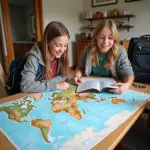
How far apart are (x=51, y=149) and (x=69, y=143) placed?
6 centimetres

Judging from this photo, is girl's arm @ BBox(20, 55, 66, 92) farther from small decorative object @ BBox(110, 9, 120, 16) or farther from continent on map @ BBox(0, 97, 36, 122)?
small decorative object @ BBox(110, 9, 120, 16)

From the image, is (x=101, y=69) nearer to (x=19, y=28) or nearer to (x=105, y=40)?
(x=105, y=40)

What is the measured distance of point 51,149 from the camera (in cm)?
43

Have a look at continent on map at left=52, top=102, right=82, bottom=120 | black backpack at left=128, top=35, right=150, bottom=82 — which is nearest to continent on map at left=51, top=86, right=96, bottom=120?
continent on map at left=52, top=102, right=82, bottom=120

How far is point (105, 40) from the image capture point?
1099 mm

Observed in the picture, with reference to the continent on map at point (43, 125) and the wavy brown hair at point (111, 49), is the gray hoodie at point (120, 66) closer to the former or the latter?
the wavy brown hair at point (111, 49)

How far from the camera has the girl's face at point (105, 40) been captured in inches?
43.0

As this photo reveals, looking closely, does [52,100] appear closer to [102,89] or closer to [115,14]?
[102,89]

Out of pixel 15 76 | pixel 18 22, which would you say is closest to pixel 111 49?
pixel 15 76

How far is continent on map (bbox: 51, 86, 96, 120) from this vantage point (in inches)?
25.1

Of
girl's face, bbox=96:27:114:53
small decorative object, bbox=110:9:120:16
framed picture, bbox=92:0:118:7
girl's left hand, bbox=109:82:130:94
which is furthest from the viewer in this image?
framed picture, bbox=92:0:118:7

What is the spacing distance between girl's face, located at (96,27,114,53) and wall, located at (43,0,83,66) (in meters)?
2.33

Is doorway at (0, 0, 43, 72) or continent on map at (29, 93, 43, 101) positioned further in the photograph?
doorway at (0, 0, 43, 72)

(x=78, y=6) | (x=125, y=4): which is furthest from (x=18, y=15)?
(x=125, y=4)
